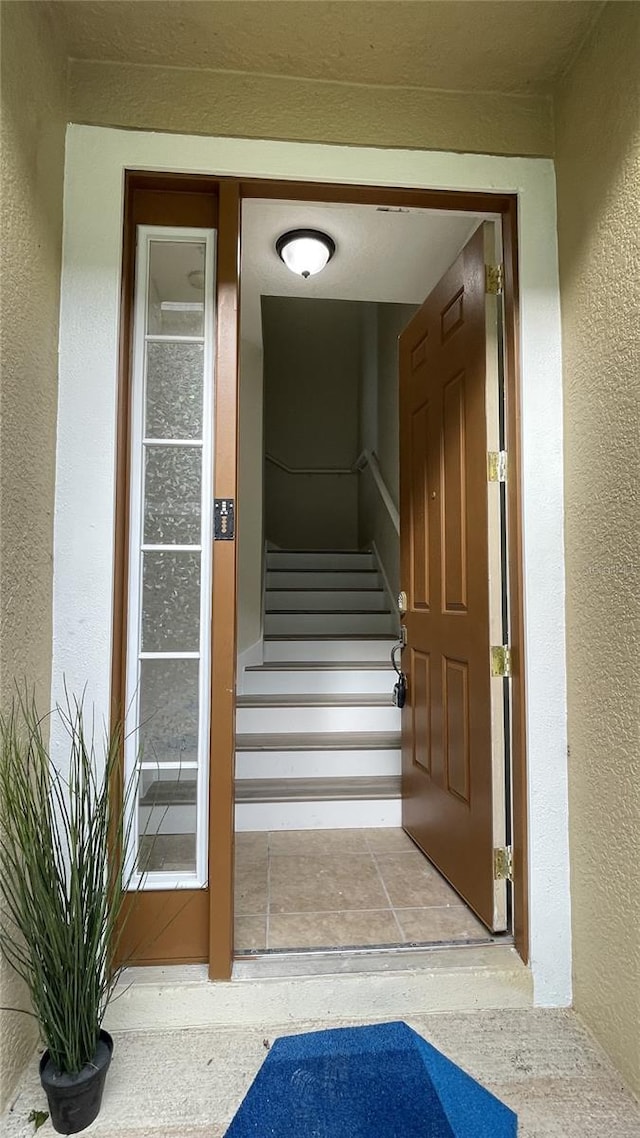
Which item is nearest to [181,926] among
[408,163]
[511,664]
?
[511,664]

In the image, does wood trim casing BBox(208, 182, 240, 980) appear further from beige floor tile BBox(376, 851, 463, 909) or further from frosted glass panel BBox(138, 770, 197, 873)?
beige floor tile BBox(376, 851, 463, 909)

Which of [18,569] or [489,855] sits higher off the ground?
[18,569]

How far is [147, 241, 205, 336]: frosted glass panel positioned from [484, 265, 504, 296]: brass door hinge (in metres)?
0.84

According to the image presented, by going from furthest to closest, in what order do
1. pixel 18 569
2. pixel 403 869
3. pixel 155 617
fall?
pixel 403 869, pixel 155 617, pixel 18 569

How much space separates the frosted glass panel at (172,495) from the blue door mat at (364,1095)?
126 centimetres

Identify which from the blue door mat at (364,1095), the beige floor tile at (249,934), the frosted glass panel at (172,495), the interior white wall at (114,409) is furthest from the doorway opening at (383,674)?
the frosted glass panel at (172,495)

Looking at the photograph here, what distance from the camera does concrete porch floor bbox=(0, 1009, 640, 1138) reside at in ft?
3.67

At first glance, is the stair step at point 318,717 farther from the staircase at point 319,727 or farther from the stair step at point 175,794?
the stair step at point 175,794

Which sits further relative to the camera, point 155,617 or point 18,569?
point 155,617

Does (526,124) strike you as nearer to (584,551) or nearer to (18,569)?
(584,551)

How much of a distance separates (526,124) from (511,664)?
1531 mm

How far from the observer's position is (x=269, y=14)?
4.39ft

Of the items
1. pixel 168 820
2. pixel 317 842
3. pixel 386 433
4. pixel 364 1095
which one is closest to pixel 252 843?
pixel 317 842

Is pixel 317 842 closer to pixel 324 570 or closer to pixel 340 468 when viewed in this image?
pixel 324 570
